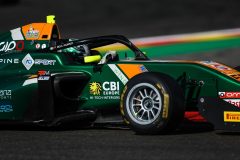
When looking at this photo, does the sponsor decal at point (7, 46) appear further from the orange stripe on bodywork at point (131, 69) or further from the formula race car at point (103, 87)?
the orange stripe on bodywork at point (131, 69)

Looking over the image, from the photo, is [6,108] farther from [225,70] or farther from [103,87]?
[225,70]

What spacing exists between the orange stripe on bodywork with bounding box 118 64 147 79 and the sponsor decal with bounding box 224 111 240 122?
46.6 inches

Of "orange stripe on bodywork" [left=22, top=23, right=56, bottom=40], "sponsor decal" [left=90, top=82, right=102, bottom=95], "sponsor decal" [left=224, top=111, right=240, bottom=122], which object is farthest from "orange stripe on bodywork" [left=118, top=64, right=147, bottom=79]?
"orange stripe on bodywork" [left=22, top=23, right=56, bottom=40]

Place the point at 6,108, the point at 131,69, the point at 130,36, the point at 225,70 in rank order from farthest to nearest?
1. the point at 130,36
2. the point at 6,108
3. the point at 131,69
4. the point at 225,70

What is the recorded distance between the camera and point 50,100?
8.86 metres

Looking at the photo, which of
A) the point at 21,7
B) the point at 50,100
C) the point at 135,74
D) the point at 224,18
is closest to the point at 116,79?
the point at 135,74

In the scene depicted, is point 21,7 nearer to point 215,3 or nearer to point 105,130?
point 215,3

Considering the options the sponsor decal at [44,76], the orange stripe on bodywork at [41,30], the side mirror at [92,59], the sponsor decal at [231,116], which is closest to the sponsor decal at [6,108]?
the sponsor decal at [44,76]

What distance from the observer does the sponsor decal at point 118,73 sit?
29.0 feet

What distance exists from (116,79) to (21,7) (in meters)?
18.7

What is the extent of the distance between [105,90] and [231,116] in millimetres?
1588

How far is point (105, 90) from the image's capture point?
892 cm

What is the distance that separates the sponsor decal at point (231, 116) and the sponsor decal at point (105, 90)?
4.40 feet

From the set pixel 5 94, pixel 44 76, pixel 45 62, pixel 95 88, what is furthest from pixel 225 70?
pixel 5 94
